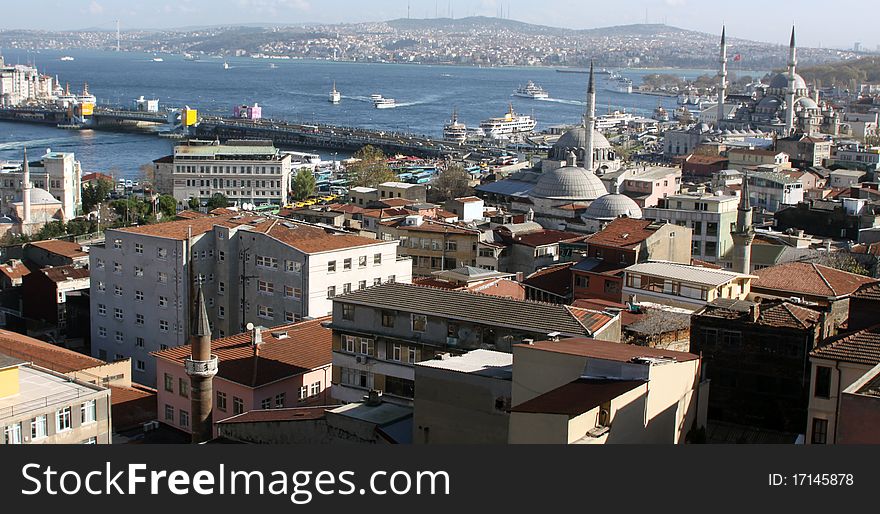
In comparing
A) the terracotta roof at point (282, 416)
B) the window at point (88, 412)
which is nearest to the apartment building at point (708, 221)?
the terracotta roof at point (282, 416)

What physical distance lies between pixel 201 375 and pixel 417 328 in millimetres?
1396

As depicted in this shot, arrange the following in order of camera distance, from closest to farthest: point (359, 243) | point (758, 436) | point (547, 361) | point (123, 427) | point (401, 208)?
point (547, 361)
point (758, 436)
point (123, 427)
point (359, 243)
point (401, 208)

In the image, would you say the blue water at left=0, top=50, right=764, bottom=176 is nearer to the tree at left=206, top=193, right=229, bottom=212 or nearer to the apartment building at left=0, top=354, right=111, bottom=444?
the tree at left=206, top=193, right=229, bottom=212

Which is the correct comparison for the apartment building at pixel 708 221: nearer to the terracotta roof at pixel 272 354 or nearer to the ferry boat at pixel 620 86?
the terracotta roof at pixel 272 354

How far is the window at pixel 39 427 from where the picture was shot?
684 cm

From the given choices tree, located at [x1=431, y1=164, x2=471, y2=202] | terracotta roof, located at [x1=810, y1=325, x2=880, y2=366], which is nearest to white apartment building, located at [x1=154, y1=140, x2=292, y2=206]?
tree, located at [x1=431, y1=164, x2=471, y2=202]

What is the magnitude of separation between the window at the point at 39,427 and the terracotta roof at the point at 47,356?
8.00ft

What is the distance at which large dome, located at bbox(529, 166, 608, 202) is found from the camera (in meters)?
19.3

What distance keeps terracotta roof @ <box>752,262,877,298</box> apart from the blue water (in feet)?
95.5

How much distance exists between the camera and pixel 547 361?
553 centimetres

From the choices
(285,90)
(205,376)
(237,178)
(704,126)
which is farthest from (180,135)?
(205,376)

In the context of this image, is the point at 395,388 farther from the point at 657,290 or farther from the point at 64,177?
the point at 64,177

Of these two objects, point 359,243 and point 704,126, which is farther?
point 704,126

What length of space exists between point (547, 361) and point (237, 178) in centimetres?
2164
